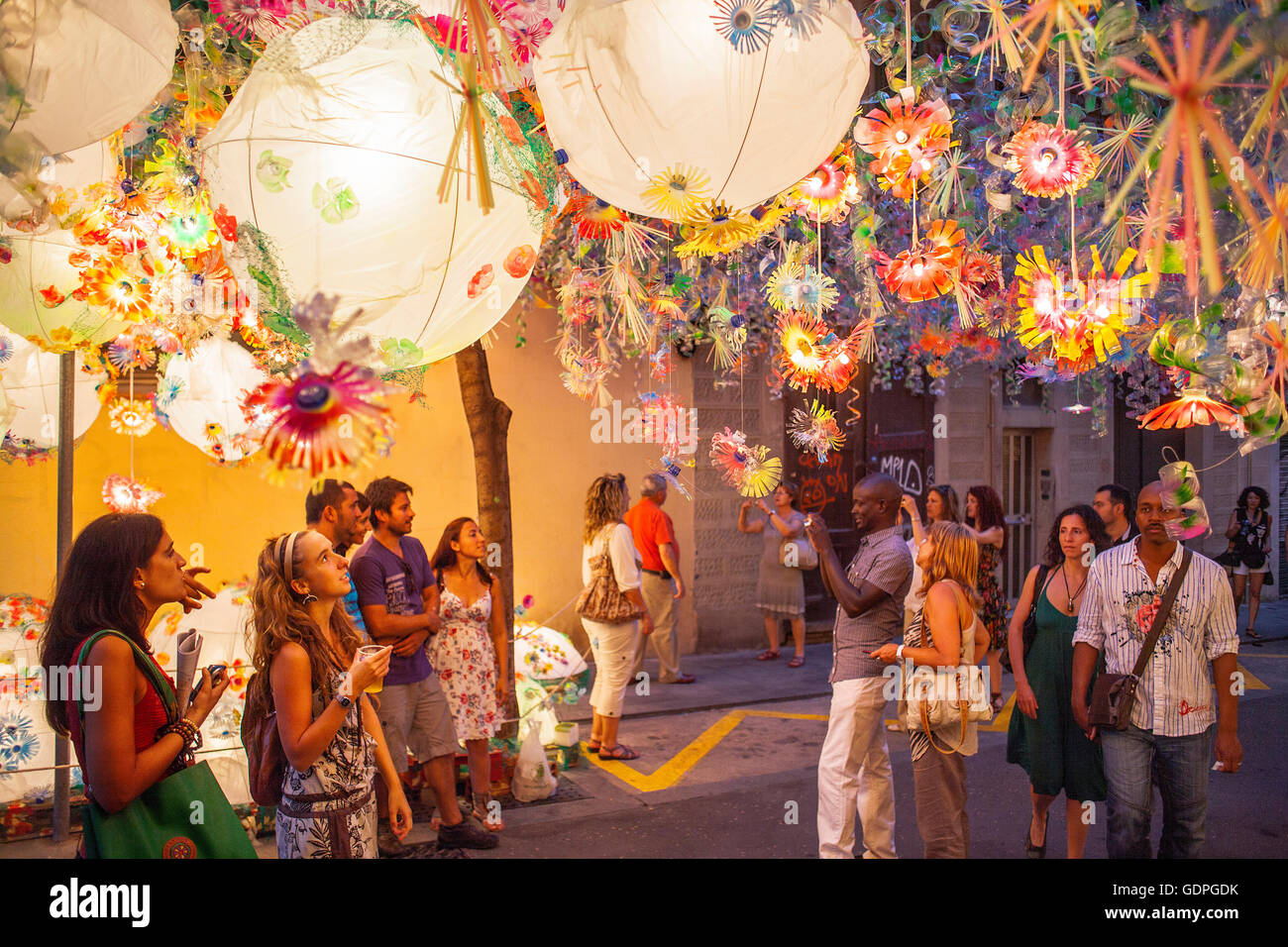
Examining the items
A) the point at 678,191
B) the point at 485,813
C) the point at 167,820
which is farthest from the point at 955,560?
the point at 167,820

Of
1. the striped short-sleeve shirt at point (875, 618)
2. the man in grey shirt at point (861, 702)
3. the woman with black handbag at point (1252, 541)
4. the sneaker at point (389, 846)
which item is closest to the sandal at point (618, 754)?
the sneaker at point (389, 846)

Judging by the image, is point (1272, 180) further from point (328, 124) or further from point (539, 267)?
point (539, 267)

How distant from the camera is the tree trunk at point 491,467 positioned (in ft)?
17.7

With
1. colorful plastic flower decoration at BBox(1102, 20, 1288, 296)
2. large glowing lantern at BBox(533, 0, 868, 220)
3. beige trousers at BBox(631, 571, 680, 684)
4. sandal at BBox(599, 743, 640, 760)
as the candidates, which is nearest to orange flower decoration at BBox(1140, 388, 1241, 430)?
colorful plastic flower decoration at BBox(1102, 20, 1288, 296)

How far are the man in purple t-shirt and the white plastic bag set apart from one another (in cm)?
61

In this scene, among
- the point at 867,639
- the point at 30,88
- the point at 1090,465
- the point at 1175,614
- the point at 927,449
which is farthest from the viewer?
the point at 1090,465

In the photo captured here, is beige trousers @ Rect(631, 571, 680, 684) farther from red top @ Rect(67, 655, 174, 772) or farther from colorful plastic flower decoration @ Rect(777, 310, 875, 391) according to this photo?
red top @ Rect(67, 655, 174, 772)

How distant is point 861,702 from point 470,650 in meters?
2.01

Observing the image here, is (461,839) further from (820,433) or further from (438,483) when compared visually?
(438,483)

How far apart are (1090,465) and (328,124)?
1325cm

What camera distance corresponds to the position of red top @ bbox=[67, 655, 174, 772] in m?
2.44

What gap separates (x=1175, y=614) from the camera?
11.7 ft

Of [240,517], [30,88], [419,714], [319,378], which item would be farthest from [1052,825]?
[240,517]

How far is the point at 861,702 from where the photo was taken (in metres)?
3.90
